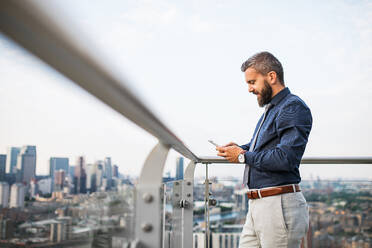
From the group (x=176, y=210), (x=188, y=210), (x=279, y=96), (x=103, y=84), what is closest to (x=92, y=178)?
(x=103, y=84)

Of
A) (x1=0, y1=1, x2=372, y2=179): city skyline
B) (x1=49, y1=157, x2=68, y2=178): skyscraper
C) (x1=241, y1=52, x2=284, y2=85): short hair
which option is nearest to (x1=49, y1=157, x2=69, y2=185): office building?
(x1=49, y1=157, x2=68, y2=178): skyscraper

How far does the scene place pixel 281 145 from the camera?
1.75 m

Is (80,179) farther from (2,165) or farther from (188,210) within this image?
(188,210)

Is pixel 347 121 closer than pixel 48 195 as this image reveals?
No

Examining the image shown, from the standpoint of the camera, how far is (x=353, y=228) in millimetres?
2820

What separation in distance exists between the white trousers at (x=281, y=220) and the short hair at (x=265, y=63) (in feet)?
2.36

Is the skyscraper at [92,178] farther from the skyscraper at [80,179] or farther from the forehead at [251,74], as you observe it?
the forehead at [251,74]

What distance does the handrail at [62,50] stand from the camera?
13.2 inches

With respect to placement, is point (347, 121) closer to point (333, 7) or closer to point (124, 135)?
point (333, 7)

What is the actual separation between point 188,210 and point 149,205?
4.61 ft

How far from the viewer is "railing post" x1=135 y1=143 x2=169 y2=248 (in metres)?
0.94

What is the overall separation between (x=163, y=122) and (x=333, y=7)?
10.5m

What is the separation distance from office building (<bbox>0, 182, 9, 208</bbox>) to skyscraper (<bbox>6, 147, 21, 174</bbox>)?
39 millimetres

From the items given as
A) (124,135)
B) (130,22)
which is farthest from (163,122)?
(130,22)
